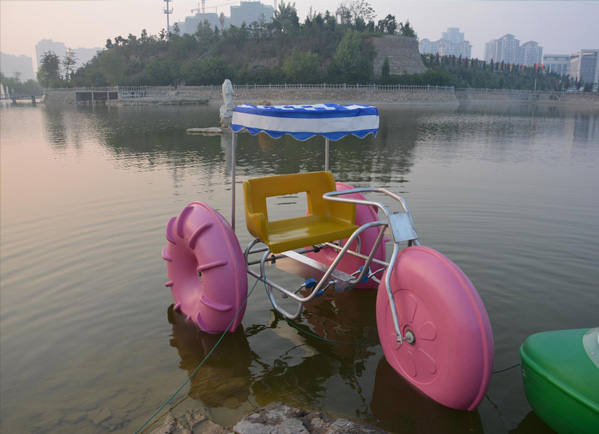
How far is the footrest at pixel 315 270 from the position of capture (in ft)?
15.1

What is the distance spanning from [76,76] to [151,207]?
11630 cm

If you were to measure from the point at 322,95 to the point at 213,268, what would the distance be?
72245 millimetres

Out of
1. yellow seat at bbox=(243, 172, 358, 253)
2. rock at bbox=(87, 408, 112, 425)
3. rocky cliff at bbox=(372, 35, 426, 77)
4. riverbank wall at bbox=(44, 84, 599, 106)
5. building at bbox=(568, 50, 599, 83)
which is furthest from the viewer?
building at bbox=(568, 50, 599, 83)

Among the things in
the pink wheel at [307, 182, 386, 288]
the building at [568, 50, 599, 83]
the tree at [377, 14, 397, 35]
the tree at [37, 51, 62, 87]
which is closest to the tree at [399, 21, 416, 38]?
the tree at [377, 14, 397, 35]

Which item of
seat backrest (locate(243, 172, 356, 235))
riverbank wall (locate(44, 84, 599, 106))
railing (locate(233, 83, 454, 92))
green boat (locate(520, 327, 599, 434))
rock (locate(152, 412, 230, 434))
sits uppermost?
railing (locate(233, 83, 454, 92))

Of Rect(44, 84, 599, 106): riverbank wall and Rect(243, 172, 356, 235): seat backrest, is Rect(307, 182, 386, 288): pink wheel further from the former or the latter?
Rect(44, 84, 599, 106): riverbank wall

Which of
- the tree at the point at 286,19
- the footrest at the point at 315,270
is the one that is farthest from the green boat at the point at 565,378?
the tree at the point at 286,19

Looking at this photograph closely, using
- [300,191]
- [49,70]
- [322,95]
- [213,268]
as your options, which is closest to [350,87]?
[322,95]

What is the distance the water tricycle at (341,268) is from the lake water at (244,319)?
34 centimetres

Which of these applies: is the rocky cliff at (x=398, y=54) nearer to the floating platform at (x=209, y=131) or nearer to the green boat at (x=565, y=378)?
the floating platform at (x=209, y=131)

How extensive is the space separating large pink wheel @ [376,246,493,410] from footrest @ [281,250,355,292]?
0.77 metres

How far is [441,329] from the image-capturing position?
3322 millimetres

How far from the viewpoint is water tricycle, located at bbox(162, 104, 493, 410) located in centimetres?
327

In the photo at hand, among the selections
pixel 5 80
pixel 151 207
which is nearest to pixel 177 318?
pixel 151 207
